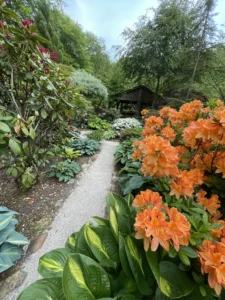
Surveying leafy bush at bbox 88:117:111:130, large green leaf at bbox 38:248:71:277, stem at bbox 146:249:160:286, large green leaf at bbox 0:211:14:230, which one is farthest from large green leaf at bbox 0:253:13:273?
leafy bush at bbox 88:117:111:130

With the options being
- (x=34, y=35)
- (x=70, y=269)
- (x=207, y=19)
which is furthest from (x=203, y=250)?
(x=207, y=19)

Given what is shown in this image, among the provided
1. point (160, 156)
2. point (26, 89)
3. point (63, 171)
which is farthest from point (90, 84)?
point (160, 156)

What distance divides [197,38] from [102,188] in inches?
326

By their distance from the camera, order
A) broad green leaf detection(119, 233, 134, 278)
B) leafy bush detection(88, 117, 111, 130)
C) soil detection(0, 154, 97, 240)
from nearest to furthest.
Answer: broad green leaf detection(119, 233, 134, 278) < soil detection(0, 154, 97, 240) < leafy bush detection(88, 117, 111, 130)

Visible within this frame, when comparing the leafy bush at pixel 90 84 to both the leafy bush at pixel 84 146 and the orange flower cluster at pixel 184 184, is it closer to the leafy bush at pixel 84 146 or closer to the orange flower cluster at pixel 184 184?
the leafy bush at pixel 84 146

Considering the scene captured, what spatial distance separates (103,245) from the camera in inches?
36.8

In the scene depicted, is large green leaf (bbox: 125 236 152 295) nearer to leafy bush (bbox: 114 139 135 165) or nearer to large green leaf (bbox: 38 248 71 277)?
large green leaf (bbox: 38 248 71 277)

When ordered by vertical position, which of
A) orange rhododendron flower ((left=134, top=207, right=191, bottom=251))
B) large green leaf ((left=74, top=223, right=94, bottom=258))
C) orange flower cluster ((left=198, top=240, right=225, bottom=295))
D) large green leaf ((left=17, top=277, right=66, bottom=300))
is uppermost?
orange rhododendron flower ((left=134, top=207, right=191, bottom=251))

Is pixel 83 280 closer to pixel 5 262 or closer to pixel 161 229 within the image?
pixel 161 229

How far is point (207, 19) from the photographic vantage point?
640 centimetres

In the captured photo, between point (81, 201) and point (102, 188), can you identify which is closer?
point (81, 201)

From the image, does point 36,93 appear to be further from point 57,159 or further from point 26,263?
point 26,263

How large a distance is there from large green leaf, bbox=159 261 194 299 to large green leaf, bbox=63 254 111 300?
0.27 metres

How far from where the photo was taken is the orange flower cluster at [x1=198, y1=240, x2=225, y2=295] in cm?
55
